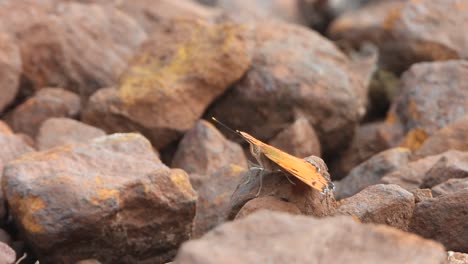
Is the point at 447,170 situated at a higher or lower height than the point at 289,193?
lower

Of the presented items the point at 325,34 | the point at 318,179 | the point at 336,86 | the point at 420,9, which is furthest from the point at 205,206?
the point at 325,34

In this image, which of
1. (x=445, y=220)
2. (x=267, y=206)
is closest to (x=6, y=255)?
(x=267, y=206)

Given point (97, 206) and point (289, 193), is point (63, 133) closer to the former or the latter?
point (97, 206)

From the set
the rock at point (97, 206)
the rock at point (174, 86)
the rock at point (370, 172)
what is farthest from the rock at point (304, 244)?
the rock at point (174, 86)

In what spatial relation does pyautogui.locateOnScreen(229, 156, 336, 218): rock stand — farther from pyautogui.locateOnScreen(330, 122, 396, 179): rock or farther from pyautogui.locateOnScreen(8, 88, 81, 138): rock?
pyautogui.locateOnScreen(330, 122, 396, 179): rock

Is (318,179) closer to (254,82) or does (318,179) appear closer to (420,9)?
(254,82)
